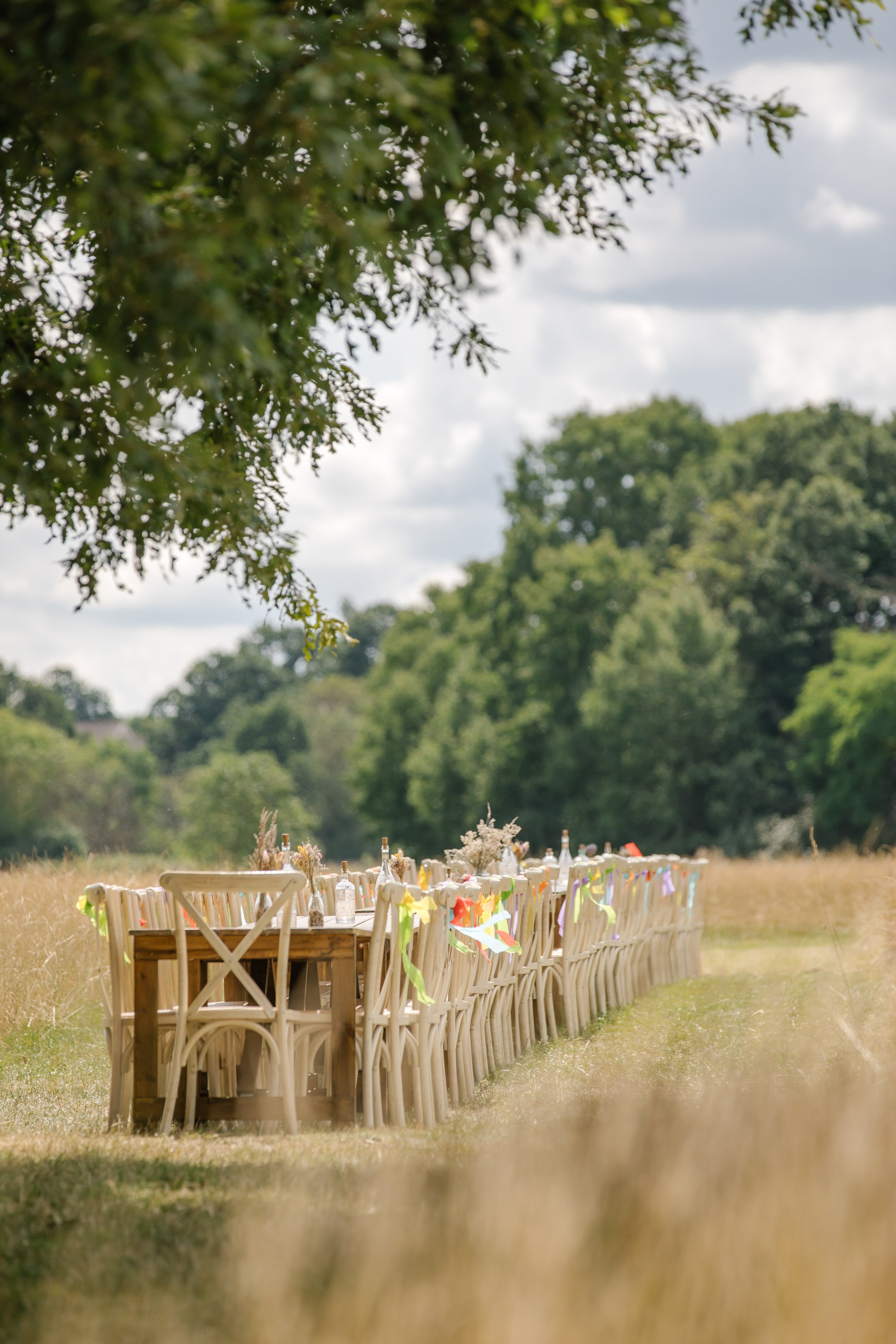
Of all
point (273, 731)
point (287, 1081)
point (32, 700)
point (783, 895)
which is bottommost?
point (783, 895)

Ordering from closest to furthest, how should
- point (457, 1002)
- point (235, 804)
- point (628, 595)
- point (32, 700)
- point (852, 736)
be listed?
point (457, 1002) → point (852, 736) → point (628, 595) → point (235, 804) → point (32, 700)

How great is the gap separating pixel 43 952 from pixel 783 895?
11.0 m

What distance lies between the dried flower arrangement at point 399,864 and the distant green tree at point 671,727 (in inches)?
1055

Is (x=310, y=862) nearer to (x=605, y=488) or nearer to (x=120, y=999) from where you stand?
(x=120, y=999)

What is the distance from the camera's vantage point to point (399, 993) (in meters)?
6.46

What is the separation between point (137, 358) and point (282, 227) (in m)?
0.62

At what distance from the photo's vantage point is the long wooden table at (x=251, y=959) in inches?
246

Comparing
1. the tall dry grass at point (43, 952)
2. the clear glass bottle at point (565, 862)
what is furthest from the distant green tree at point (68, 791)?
the clear glass bottle at point (565, 862)

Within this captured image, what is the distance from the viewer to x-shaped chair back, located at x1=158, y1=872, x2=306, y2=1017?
595 cm

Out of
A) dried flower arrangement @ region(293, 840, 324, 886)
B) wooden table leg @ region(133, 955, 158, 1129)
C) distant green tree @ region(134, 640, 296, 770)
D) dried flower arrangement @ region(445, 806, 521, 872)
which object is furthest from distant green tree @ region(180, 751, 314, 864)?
wooden table leg @ region(133, 955, 158, 1129)

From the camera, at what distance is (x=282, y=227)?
452 centimetres

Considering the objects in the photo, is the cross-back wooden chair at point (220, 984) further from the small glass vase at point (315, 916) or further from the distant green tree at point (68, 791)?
the distant green tree at point (68, 791)

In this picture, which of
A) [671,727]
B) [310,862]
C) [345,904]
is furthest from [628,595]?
[345,904]

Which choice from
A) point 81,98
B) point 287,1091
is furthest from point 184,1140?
point 81,98
